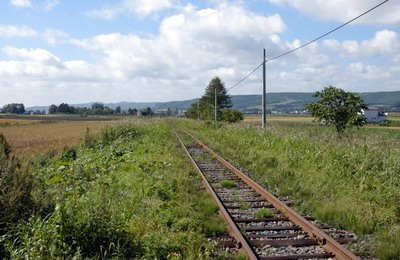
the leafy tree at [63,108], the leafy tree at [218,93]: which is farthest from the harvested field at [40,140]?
the leafy tree at [63,108]

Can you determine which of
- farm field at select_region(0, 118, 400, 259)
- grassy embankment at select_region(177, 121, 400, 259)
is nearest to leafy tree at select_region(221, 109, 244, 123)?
grassy embankment at select_region(177, 121, 400, 259)

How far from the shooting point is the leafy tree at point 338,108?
20.4m

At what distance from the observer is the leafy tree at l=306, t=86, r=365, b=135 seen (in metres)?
20.4

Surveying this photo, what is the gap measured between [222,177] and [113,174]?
3.26 m

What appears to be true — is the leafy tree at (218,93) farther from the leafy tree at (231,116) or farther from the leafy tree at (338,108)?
the leafy tree at (338,108)

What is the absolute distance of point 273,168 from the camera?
39.8 ft

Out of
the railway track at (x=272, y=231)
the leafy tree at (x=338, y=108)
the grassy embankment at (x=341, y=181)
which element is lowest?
the railway track at (x=272, y=231)

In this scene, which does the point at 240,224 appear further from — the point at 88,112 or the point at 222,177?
the point at 88,112

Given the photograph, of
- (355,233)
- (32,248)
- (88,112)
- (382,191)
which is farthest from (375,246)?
(88,112)

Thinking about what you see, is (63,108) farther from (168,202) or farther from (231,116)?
(168,202)

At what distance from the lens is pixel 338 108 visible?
21.0m

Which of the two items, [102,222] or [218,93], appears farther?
[218,93]

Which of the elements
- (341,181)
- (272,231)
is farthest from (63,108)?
(272,231)

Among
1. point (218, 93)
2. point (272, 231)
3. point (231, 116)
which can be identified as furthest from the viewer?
point (218, 93)
